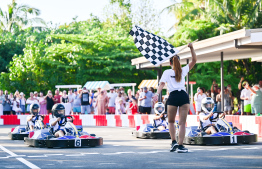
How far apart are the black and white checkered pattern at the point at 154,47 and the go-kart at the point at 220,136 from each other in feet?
7.26

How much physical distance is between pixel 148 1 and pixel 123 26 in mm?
3418

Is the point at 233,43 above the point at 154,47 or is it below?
above

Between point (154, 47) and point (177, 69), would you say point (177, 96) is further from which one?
point (154, 47)

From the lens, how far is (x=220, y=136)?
1091 centimetres

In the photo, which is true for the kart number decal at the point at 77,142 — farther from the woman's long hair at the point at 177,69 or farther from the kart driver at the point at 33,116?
the kart driver at the point at 33,116

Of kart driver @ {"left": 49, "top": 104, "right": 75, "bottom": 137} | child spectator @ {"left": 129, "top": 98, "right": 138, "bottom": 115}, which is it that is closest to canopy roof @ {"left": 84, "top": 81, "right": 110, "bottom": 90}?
child spectator @ {"left": 129, "top": 98, "right": 138, "bottom": 115}

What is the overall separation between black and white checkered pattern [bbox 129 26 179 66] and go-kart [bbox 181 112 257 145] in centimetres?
221

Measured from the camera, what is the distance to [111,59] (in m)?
38.4

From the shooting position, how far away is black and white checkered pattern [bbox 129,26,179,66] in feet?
31.7

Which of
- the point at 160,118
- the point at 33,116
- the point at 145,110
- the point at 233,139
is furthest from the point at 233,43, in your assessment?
the point at 33,116

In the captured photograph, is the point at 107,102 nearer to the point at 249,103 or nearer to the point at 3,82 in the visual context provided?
the point at 249,103

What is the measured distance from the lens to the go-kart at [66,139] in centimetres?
1089

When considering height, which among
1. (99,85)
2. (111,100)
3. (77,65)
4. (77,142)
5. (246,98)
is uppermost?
(77,65)

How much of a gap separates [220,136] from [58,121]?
136 inches
